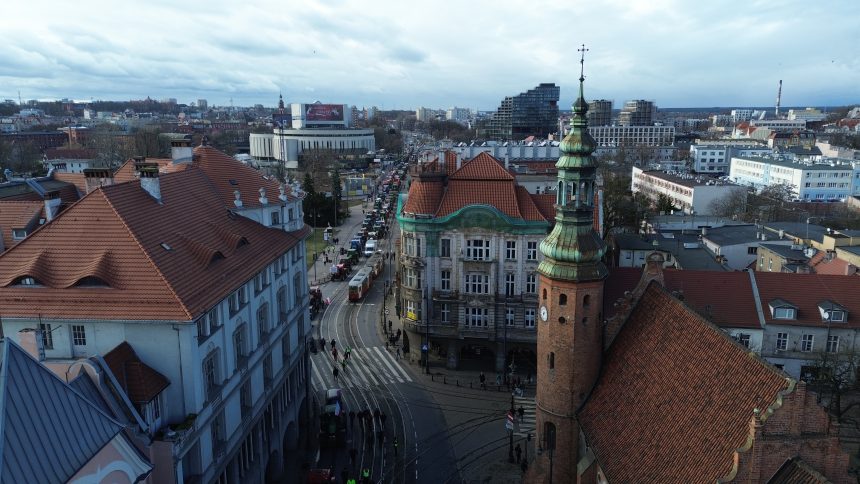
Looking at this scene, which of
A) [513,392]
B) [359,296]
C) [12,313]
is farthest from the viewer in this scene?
[359,296]

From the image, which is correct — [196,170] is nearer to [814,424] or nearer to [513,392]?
[513,392]

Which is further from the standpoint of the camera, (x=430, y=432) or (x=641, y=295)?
(x=430, y=432)

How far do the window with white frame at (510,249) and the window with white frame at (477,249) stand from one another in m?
1.47

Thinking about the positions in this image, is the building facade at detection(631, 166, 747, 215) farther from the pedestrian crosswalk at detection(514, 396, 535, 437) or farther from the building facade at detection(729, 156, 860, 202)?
the pedestrian crosswalk at detection(514, 396, 535, 437)

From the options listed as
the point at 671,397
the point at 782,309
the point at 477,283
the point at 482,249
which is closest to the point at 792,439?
the point at 671,397

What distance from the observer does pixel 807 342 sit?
44.7m

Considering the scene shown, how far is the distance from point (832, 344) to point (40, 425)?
47633mm

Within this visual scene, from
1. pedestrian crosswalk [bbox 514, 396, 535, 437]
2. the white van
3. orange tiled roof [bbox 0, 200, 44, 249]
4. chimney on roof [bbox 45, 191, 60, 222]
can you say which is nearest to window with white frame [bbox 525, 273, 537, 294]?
pedestrian crosswalk [bbox 514, 396, 535, 437]

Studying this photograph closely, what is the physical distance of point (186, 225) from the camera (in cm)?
3225

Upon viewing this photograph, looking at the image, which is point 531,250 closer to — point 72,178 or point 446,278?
point 446,278

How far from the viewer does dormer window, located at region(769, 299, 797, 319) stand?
44.3 m

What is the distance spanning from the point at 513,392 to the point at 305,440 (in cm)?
1586

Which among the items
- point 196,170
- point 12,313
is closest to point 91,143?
point 196,170

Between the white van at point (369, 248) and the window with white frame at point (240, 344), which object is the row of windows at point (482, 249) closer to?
the window with white frame at point (240, 344)
